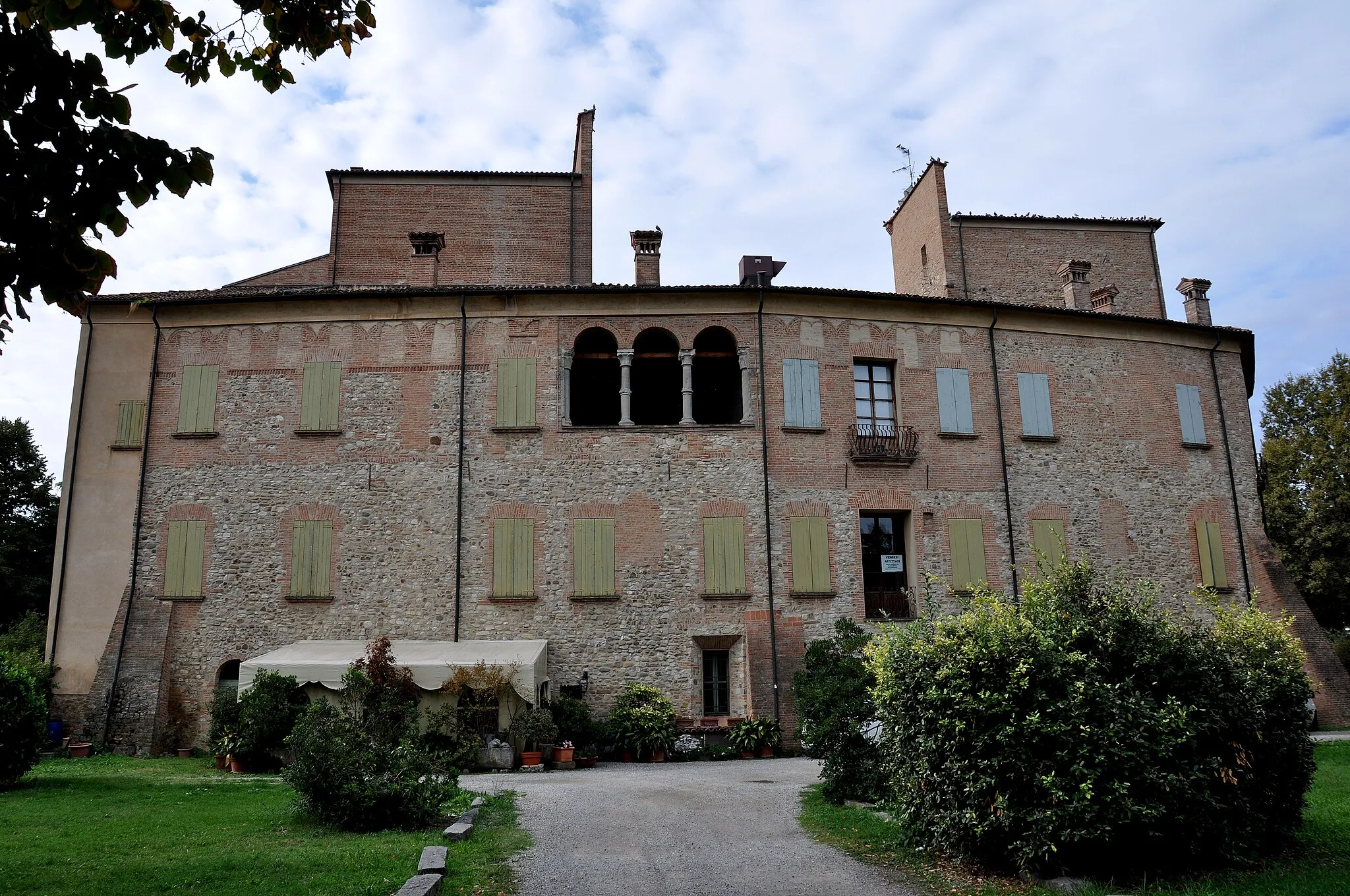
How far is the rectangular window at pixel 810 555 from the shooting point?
66.1 feet

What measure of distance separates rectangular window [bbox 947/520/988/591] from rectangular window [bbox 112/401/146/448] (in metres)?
18.5

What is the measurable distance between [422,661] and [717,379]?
10.3m

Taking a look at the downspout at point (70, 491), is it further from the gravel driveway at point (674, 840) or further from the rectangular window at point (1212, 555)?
the rectangular window at point (1212, 555)

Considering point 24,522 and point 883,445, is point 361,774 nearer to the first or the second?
point 883,445

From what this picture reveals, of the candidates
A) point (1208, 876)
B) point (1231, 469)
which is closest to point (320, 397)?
point (1208, 876)

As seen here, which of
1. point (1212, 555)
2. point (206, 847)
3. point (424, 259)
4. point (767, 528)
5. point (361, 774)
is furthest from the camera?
point (424, 259)

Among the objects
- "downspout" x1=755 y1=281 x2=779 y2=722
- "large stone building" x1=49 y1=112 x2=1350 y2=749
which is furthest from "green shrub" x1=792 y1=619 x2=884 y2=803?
"large stone building" x1=49 y1=112 x2=1350 y2=749

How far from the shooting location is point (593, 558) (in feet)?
65.8

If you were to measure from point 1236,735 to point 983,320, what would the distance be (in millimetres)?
16022

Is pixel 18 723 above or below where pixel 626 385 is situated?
below

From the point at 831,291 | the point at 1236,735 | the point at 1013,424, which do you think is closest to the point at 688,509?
the point at 831,291

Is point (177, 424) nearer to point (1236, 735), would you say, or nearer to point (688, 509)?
point (688, 509)

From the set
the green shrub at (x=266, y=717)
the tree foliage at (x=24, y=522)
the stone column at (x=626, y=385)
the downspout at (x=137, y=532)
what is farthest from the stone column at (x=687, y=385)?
the tree foliage at (x=24, y=522)

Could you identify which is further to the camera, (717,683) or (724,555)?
(724,555)
